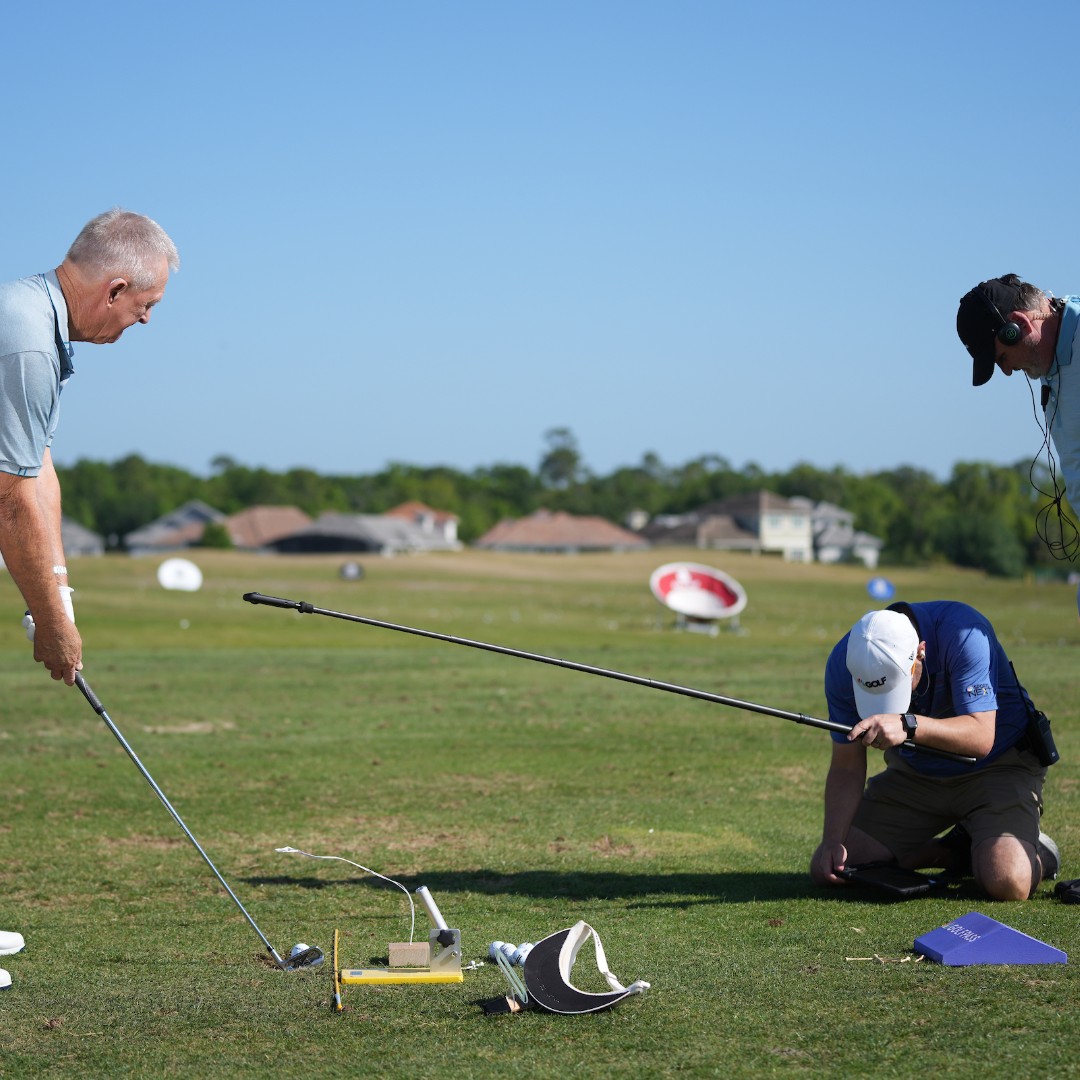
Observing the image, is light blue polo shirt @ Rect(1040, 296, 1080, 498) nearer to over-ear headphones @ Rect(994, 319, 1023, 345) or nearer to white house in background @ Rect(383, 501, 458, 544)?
over-ear headphones @ Rect(994, 319, 1023, 345)

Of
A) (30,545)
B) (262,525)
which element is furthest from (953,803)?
(262,525)

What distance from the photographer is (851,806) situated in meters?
6.49

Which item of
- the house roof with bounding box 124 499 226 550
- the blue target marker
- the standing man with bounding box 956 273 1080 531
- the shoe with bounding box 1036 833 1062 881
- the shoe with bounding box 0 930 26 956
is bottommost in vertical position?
the house roof with bounding box 124 499 226 550

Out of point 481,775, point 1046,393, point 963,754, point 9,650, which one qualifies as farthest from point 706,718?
point 9,650

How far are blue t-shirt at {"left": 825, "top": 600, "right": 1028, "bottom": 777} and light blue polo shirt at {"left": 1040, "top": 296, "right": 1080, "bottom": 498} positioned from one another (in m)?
0.94

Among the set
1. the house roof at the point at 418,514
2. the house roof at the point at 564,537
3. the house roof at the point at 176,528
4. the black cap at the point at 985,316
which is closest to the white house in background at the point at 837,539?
the house roof at the point at 564,537

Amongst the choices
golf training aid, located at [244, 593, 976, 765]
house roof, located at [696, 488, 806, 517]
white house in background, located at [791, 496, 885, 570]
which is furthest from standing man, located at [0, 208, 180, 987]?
house roof, located at [696, 488, 806, 517]

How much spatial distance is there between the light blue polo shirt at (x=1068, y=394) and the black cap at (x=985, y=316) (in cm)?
21

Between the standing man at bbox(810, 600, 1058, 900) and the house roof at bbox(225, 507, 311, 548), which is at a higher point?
the standing man at bbox(810, 600, 1058, 900)

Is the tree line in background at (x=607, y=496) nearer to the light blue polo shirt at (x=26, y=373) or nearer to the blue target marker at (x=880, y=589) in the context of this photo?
the blue target marker at (x=880, y=589)

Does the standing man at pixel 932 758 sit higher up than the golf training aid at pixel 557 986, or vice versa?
the standing man at pixel 932 758

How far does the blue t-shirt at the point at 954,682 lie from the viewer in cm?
616

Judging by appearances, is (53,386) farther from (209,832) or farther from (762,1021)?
(209,832)

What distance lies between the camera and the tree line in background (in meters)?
116
